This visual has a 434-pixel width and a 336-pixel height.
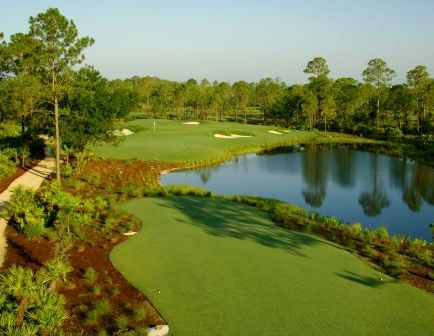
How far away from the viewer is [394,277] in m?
14.3

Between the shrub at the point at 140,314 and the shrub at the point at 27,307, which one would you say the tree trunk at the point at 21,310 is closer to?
the shrub at the point at 27,307

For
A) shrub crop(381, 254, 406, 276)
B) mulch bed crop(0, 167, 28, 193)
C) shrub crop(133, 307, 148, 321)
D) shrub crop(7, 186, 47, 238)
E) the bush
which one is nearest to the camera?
shrub crop(133, 307, 148, 321)

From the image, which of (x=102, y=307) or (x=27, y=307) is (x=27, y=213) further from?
(x=27, y=307)

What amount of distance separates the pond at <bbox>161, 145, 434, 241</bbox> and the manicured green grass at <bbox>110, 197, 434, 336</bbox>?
34.1 ft

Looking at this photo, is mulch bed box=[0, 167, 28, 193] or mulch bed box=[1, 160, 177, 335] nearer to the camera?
mulch bed box=[1, 160, 177, 335]

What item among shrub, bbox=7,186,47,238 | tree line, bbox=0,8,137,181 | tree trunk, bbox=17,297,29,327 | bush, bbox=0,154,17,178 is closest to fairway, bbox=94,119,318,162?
tree line, bbox=0,8,137,181

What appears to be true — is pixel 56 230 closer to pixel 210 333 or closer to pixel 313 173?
pixel 210 333

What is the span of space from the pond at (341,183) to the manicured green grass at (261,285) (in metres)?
10.4

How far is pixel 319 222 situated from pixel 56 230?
13.2 metres

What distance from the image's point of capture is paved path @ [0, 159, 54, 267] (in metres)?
16.9

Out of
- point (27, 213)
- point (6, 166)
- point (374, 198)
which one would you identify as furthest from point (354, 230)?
point (6, 166)

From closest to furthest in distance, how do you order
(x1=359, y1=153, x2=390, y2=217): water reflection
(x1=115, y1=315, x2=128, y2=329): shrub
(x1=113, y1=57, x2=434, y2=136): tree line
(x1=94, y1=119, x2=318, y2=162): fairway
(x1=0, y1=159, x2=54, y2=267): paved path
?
(x1=115, y1=315, x2=128, y2=329): shrub < (x1=0, y1=159, x2=54, y2=267): paved path < (x1=359, y1=153, x2=390, y2=217): water reflection < (x1=94, y1=119, x2=318, y2=162): fairway < (x1=113, y1=57, x2=434, y2=136): tree line

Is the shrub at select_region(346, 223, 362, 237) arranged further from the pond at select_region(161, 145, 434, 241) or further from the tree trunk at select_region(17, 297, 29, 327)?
the tree trunk at select_region(17, 297, 29, 327)

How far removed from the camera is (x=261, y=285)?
41.6 feet
